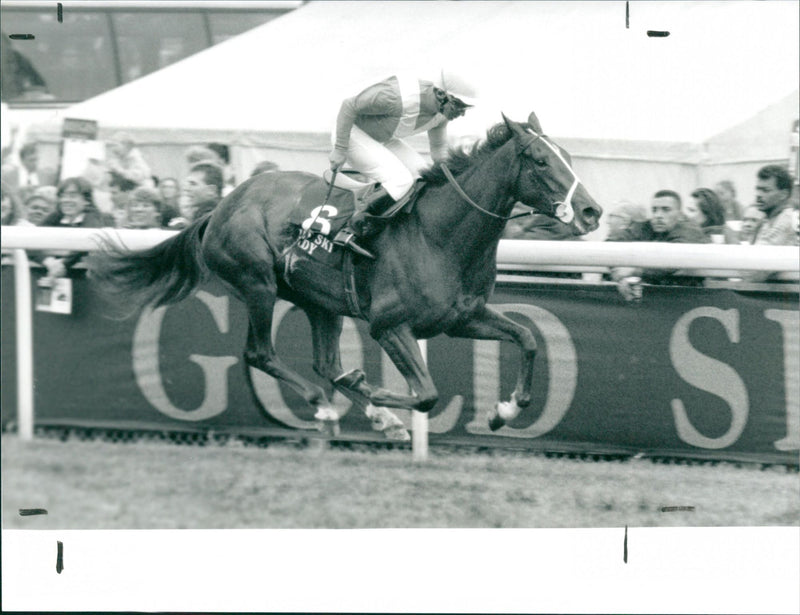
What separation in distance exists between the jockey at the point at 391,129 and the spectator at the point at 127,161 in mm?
1132

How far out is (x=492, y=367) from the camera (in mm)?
5969

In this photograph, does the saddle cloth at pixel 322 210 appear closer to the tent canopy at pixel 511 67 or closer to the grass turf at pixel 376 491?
the tent canopy at pixel 511 67

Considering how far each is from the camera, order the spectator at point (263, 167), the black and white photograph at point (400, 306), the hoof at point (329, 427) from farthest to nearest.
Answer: the spectator at point (263, 167)
the hoof at point (329, 427)
the black and white photograph at point (400, 306)

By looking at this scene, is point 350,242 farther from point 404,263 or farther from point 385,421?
point 385,421

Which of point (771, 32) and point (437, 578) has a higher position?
point (771, 32)

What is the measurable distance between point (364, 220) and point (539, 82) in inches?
34.7

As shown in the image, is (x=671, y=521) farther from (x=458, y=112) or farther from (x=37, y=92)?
(x=37, y=92)

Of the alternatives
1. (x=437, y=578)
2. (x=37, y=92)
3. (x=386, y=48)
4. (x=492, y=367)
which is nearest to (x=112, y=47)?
(x=37, y=92)

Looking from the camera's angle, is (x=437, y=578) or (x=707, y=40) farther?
(x=707, y=40)

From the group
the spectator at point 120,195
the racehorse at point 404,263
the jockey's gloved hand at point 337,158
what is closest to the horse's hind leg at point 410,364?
the racehorse at point 404,263

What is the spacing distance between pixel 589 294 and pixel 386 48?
132cm

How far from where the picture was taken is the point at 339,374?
18.3 ft

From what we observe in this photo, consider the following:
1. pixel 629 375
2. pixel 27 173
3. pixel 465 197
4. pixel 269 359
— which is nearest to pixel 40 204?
pixel 27 173

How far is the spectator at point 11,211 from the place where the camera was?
5891mm
